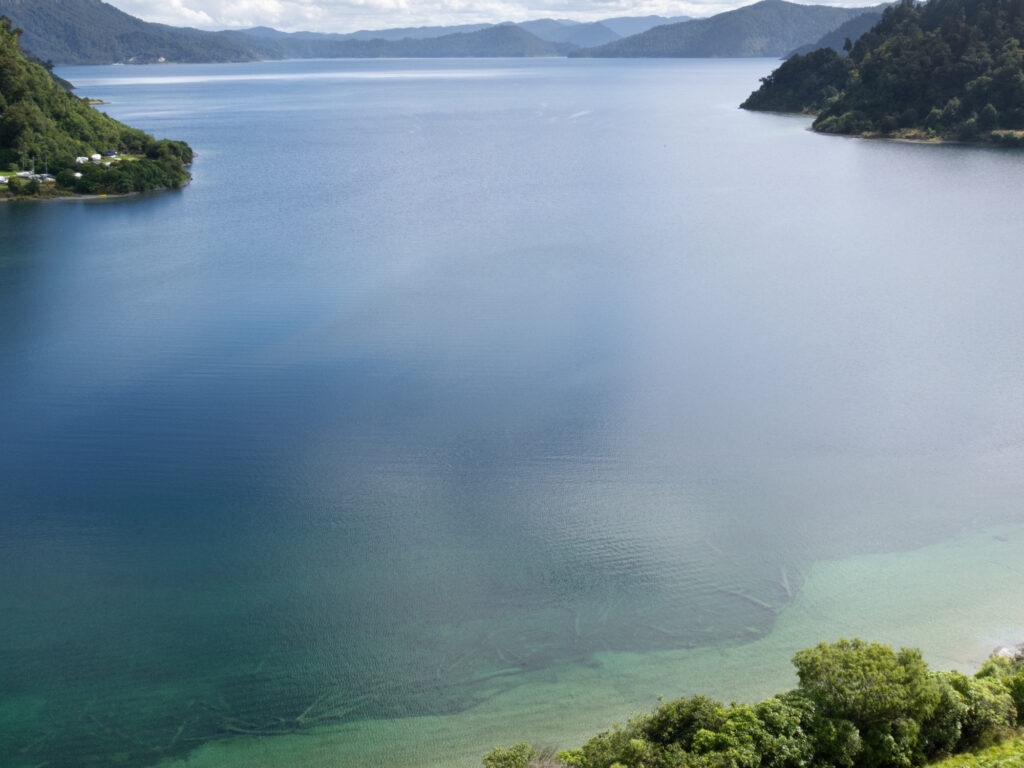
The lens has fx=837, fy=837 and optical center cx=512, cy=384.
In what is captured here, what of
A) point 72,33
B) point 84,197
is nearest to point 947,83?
point 84,197

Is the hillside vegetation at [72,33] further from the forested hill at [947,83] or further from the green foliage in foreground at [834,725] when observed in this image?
the green foliage in foreground at [834,725]

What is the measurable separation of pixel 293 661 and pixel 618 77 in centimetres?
13344

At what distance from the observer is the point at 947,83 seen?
5431 cm

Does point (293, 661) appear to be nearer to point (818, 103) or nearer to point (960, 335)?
point (960, 335)

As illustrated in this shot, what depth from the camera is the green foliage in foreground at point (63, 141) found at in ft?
131

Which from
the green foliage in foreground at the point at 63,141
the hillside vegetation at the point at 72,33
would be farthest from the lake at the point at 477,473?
the hillside vegetation at the point at 72,33

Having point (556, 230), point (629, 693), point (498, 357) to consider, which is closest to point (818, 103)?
point (556, 230)

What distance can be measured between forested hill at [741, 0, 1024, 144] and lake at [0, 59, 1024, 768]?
976 inches

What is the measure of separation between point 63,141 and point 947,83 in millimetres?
52891

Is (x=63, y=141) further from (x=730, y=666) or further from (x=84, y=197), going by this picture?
(x=730, y=666)

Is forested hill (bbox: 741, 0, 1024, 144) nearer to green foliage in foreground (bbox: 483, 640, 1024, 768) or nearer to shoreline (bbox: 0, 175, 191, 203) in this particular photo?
shoreline (bbox: 0, 175, 191, 203)

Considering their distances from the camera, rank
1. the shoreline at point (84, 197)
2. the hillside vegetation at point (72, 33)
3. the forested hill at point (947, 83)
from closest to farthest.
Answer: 1. the shoreline at point (84, 197)
2. the forested hill at point (947, 83)
3. the hillside vegetation at point (72, 33)

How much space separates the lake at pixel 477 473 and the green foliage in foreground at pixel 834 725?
1.45 m

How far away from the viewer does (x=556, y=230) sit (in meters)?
30.1
